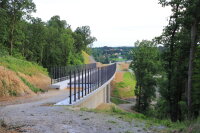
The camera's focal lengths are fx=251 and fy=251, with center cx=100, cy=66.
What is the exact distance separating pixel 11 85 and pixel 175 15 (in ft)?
52.3

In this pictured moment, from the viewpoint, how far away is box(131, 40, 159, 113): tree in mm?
46322

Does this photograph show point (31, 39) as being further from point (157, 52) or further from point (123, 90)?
point (123, 90)

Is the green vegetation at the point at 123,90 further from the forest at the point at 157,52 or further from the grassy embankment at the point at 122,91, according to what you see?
the forest at the point at 157,52

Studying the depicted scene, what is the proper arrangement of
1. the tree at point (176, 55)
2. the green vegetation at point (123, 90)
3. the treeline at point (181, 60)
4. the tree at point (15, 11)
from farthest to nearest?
the green vegetation at point (123, 90), the tree at point (15, 11), the tree at point (176, 55), the treeline at point (181, 60)

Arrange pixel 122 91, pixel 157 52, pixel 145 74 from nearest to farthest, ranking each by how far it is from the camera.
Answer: pixel 157 52 < pixel 145 74 < pixel 122 91

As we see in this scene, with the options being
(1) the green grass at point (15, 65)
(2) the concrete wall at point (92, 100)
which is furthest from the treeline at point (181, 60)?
(1) the green grass at point (15, 65)

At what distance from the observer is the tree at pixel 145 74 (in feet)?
152

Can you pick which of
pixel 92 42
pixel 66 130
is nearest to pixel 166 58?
pixel 66 130

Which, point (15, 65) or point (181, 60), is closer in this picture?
point (181, 60)

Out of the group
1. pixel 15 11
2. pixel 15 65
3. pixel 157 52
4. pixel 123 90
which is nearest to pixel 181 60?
pixel 157 52

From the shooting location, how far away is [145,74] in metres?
47.3

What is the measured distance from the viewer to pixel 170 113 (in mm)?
24984

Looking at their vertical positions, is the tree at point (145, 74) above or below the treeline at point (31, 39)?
below

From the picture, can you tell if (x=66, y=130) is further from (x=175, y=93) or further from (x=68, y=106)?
(x=175, y=93)
